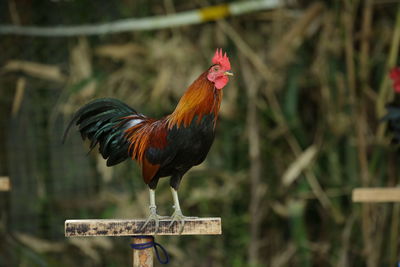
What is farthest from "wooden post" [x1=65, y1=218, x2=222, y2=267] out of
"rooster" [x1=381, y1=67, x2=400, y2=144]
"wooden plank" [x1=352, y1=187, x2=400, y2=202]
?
"rooster" [x1=381, y1=67, x2=400, y2=144]

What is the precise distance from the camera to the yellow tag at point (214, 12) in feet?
10.3

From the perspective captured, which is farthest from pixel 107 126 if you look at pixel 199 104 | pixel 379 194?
pixel 379 194

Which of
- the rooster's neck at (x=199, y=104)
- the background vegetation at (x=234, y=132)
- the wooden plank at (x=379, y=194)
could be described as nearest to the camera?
the rooster's neck at (x=199, y=104)

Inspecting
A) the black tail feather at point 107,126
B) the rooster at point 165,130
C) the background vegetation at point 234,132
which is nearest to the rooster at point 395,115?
the background vegetation at point 234,132

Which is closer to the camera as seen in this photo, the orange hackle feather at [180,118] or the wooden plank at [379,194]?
the orange hackle feather at [180,118]

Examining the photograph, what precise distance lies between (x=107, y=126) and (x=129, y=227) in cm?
31

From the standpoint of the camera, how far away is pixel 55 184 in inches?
131

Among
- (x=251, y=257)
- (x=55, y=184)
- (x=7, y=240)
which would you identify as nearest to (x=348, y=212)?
(x=251, y=257)

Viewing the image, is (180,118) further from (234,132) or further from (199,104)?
(234,132)

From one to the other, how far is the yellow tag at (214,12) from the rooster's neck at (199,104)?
148cm

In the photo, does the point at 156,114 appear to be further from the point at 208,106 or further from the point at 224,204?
the point at 208,106

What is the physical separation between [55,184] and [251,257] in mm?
1053

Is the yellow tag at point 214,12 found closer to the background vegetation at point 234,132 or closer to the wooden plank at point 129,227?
the background vegetation at point 234,132

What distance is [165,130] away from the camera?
1.75 m
